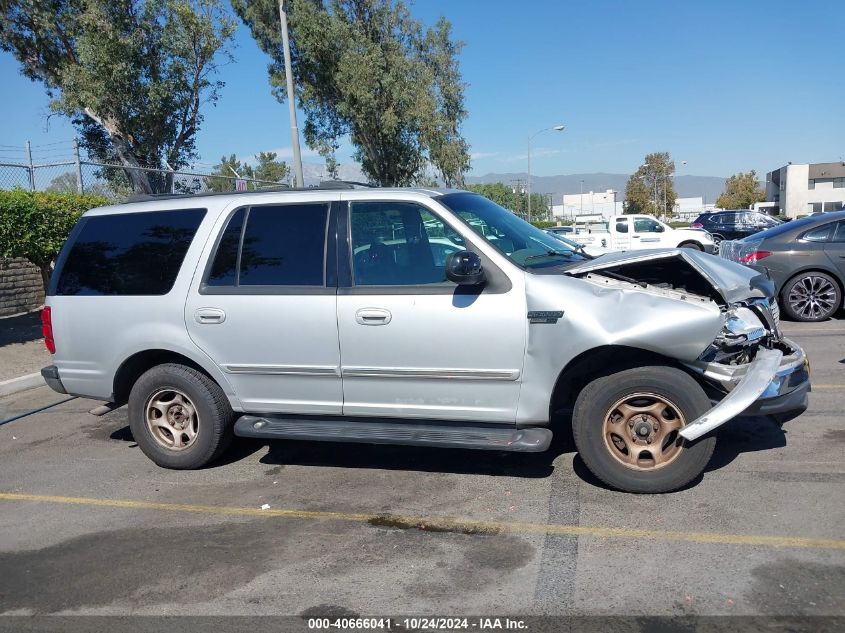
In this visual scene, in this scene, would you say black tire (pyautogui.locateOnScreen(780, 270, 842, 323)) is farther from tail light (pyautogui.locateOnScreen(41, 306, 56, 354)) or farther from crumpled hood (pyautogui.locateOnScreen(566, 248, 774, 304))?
tail light (pyautogui.locateOnScreen(41, 306, 56, 354))

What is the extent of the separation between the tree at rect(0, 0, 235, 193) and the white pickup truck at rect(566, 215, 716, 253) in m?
12.2

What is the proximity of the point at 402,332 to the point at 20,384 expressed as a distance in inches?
249

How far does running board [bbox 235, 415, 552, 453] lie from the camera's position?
4.45 m

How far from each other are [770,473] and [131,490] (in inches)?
177

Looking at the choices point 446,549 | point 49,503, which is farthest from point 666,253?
point 49,503

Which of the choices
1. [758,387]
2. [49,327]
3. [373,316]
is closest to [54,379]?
[49,327]

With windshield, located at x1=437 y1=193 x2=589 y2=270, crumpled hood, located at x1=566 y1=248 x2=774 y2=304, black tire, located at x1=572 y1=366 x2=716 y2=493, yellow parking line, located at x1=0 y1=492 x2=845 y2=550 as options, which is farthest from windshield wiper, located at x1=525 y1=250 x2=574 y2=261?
yellow parking line, located at x1=0 y1=492 x2=845 y2=550

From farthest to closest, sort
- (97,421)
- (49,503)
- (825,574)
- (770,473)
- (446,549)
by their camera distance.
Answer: (97,421) → (49,503) → (770,473) → (446,549) → (825,574)

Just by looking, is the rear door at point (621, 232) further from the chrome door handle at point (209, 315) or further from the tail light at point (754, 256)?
the chrome door handle at point (209, 315)

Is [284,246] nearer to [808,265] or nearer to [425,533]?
[425,533]

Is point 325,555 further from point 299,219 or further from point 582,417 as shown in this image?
point 299,219

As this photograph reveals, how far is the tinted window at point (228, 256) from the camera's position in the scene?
5.16 meters

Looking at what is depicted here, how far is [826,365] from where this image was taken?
740 centimetres

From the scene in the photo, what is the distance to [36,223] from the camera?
404 inches
